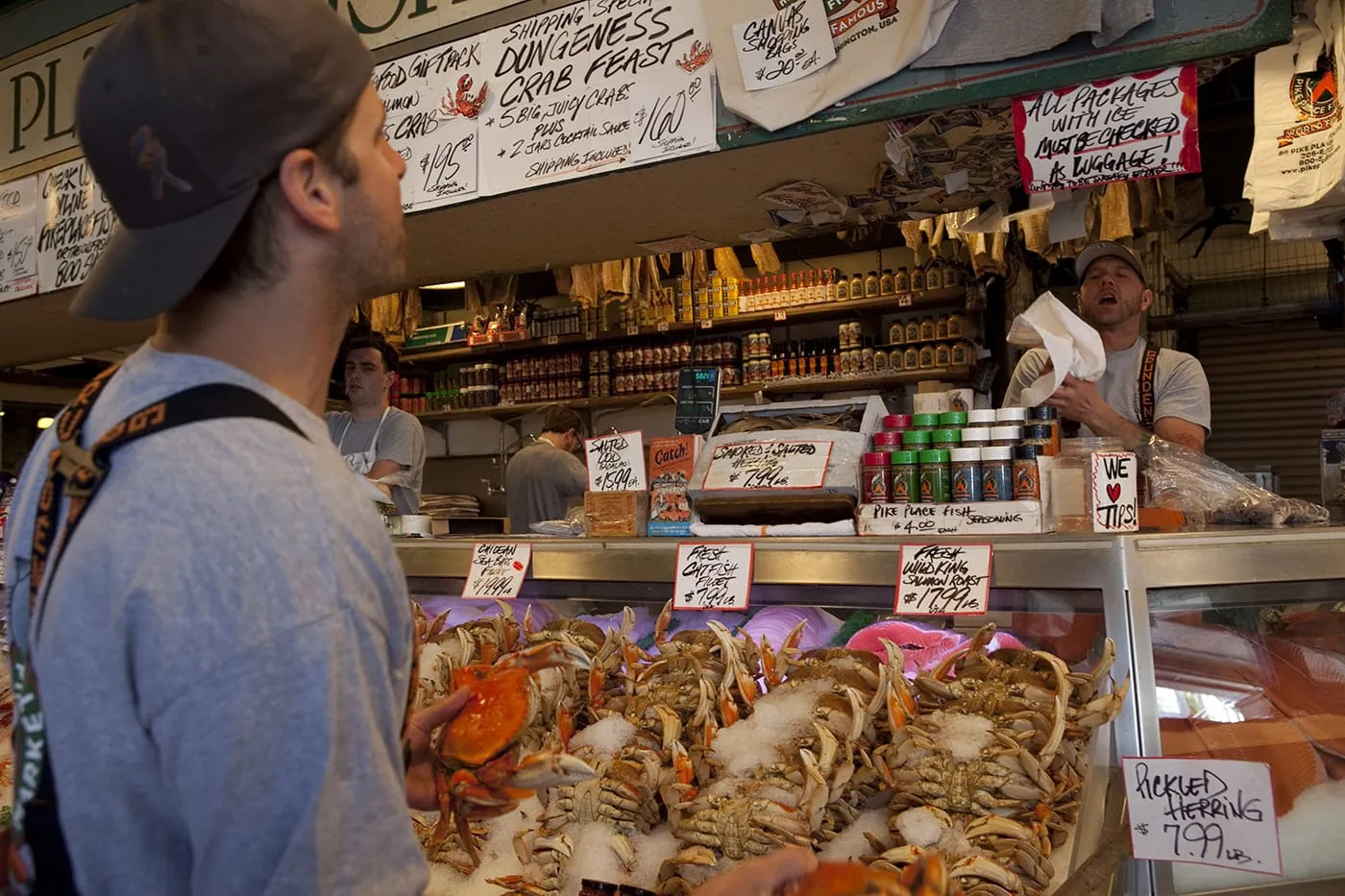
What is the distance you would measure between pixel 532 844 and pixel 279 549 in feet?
3.96

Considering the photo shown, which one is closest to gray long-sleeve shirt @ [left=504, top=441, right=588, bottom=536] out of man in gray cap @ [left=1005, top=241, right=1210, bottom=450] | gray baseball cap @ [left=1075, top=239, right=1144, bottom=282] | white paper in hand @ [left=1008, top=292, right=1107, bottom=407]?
man in gray cap @ [left=1005, top=241, right=1210, bottom=450]

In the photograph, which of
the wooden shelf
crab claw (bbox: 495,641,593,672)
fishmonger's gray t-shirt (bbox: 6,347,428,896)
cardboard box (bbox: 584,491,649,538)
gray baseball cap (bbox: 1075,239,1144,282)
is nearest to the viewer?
fishmonger's gray t-shirt (bbox: 6,347,428,896)

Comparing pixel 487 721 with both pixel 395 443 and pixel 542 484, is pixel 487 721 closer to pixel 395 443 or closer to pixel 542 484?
pixel 395 443

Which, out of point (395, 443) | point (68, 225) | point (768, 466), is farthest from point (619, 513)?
point (68, 225)

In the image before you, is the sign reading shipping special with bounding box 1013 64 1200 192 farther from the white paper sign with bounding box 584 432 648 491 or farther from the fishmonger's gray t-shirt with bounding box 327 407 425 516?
the fishmonger's gray t-shirt with bounding box 327 407 425 516

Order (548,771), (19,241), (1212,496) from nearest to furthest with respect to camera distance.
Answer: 1. (548,771)
2. (1212,496)
3. (19,241)

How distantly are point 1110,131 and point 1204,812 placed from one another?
1.55 meters

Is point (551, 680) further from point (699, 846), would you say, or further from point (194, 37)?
point (194, 37)

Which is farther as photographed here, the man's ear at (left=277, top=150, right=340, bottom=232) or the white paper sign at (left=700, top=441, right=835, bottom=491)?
the white paper sign at (left=700, top=441, right=835, bottom=491)

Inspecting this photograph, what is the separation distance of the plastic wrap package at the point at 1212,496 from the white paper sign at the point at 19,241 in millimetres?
4427

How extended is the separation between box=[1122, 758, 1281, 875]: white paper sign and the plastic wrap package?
0.97 meters

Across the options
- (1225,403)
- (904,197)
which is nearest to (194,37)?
(904,197)

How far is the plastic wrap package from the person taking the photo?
7.24ft

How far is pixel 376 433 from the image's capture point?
14.4 ft
